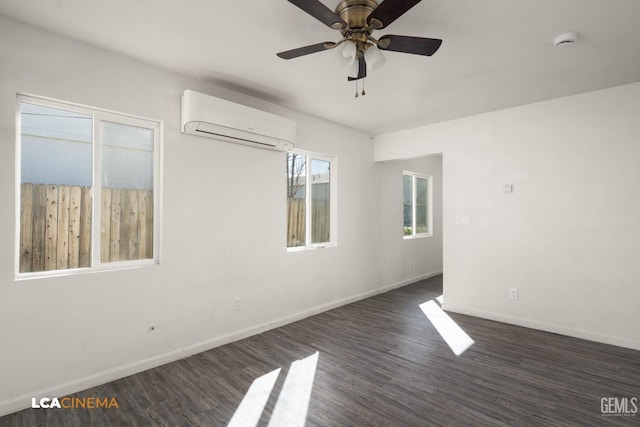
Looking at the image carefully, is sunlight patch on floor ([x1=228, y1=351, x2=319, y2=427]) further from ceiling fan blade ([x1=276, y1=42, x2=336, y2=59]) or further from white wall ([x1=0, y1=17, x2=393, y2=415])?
ceiling fan blade ([x1=276, y1=42, x2=336, y2=59])

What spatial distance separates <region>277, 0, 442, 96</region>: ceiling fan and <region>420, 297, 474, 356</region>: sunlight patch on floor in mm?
2648

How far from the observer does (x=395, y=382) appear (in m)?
2.49

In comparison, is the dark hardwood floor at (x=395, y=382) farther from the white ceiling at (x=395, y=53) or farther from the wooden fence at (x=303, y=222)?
the white ceiling at (x=395, y=53)

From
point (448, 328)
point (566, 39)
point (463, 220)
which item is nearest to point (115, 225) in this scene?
point (448, 328)

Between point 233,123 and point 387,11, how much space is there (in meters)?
1.78

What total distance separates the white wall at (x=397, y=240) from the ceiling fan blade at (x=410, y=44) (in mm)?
3243

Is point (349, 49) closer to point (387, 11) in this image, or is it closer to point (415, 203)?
point (387, 11)

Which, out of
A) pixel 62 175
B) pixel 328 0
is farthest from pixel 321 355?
pixel 328 0

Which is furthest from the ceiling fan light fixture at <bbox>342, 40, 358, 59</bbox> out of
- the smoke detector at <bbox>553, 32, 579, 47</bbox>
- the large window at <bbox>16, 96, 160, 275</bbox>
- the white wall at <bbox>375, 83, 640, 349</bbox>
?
the white wall at <bbox>375, 83, 640, 349</bbox>

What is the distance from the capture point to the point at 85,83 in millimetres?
2420

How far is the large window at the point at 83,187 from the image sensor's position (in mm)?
2299

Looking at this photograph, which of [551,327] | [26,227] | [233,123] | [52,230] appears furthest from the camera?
[551,327]

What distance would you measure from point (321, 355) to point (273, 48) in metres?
2.67

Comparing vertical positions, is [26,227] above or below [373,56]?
below
